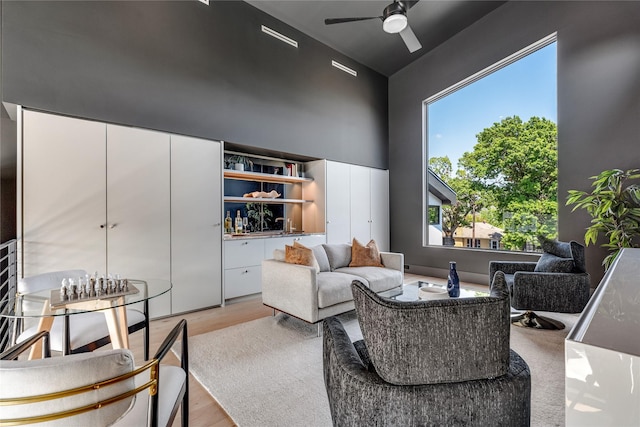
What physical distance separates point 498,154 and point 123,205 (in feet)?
17.2

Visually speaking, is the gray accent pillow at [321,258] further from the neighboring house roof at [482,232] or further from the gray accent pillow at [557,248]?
the neighboring house roof at [482,232]

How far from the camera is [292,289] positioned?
2898 millimetres

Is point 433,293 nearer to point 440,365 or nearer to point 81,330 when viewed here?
point 440,365

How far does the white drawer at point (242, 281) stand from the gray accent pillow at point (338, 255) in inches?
43.8

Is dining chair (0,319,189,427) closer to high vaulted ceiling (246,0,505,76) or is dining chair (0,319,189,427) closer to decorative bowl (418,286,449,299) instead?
decorative bowl (418,286,449,299)

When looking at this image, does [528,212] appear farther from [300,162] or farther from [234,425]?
[234,425]

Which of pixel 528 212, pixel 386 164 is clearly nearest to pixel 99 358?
pixel 528 212

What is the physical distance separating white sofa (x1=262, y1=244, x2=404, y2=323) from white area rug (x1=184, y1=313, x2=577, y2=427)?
232 mm

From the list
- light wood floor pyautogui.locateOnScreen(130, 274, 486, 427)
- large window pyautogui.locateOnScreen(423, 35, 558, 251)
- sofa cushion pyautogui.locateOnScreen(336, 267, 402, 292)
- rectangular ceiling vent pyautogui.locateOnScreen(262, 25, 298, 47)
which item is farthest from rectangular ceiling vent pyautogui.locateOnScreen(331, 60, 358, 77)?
light wood floor pyautogui.locateOnScreen(130, 274, 486, 427)

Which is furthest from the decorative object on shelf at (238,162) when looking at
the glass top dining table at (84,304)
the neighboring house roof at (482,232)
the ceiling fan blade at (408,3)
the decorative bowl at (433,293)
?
the neighboring house roof at (482,232)

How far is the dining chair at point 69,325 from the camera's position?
167 centimetres

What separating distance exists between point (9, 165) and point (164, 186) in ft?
4.43

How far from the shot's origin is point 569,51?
388 cm

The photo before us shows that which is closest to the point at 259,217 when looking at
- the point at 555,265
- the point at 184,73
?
the point at 184,73
